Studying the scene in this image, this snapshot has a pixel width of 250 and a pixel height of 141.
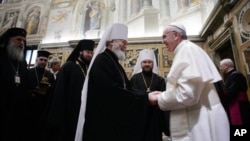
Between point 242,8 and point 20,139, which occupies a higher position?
point 242,8

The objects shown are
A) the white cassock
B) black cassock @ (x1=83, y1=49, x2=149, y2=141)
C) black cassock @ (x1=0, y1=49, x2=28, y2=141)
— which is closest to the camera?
the white cassock

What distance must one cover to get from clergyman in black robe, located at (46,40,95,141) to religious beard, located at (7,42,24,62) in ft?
2.65

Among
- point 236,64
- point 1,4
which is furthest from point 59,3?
point 236,64

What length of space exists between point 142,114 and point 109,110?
0.31m

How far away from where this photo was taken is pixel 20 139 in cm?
265

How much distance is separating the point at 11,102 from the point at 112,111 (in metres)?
1.62

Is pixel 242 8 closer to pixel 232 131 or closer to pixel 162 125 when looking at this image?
pixel 232 131

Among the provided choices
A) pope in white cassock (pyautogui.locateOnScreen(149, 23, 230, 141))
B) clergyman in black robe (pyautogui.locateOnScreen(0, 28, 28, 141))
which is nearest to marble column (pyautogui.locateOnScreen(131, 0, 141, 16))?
clergyman in black robe (pyautogui.locateOnScreen(0, 28, 28, 141))

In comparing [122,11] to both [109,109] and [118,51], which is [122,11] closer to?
[118,51]

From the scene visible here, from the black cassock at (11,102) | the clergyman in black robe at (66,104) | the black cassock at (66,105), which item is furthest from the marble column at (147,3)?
the black cassock at (11,102)

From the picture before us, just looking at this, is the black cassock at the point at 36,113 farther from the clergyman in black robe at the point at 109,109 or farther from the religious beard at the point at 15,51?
the clergyman in black robe at the point at 109,109

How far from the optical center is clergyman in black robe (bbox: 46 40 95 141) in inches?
90.4

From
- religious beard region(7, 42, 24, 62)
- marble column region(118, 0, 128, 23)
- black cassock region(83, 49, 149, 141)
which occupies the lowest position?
black cassock region(83, 49, 149, 141)

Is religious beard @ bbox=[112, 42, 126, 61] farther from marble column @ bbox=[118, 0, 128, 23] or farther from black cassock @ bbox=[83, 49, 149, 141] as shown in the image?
marble column @ bbox=[118, 0, 128, 23]
